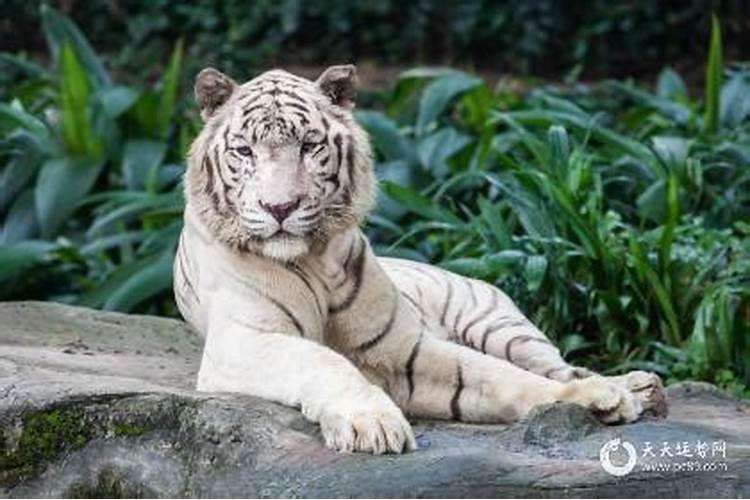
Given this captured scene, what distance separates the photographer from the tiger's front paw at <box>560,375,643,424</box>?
4129 mm

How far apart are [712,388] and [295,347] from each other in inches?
63.6

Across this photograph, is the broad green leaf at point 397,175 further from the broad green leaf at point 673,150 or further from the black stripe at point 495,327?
the black stripe at point 495,327

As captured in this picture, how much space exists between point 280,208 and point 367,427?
27.2 inches

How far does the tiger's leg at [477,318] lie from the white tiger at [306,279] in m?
0.17

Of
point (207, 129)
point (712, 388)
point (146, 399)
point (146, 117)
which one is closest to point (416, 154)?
point (146, 117)

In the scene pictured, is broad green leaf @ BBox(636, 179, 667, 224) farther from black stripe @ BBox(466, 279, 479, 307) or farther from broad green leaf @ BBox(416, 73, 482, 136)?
black stripe @ BBox(466, 279, 479, 307)

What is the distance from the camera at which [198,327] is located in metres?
4.77

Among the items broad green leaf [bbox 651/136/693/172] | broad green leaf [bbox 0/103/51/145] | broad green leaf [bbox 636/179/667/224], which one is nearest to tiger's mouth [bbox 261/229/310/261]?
broad green leaf [bbox 636/179/667/224]

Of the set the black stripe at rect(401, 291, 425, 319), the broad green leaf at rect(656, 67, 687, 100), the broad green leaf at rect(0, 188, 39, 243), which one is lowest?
the broad green leaf at rect(0, 188, 39, 243)

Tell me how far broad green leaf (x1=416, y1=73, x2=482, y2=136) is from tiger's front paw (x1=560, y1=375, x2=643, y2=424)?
14.5 ft

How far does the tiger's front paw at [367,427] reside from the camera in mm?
3746

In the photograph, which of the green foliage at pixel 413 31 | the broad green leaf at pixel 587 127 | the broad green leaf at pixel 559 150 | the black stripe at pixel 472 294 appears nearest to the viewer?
the black stripe at pixel 472 294

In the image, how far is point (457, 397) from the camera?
14.4 feet

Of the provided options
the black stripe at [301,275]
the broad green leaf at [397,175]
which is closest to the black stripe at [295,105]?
the black stripe at [301,275]
